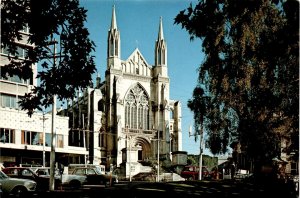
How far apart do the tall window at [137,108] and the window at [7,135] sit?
29.3m

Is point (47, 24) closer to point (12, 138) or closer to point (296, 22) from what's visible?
point (296, 22)

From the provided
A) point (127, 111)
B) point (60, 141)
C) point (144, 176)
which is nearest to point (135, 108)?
point (127, 111)

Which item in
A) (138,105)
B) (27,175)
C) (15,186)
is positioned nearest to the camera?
(15,186)

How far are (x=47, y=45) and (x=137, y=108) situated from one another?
65.8 m

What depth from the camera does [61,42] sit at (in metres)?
13.2

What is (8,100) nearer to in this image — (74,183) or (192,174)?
(192,174)

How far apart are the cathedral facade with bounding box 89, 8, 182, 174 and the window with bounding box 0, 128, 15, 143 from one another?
75.8ft

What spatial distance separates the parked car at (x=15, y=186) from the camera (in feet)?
62.2

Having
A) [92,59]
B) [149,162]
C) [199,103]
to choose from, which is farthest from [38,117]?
[92,59]

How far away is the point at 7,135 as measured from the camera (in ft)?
160

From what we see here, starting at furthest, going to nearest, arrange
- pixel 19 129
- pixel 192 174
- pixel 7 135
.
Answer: pixel 19 129 < pixel 192 174 < pixel 7 135

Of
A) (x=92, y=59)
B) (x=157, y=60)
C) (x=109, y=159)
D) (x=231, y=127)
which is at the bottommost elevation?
(x=109, y=159)

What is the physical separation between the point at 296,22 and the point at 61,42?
21.0ft

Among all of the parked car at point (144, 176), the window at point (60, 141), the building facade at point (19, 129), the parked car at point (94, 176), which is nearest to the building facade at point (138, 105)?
the parked car at point (144, 176)
